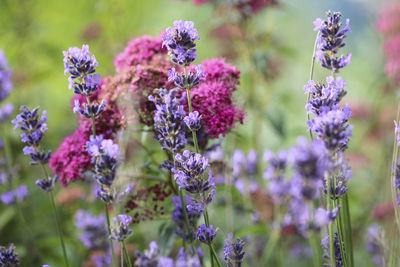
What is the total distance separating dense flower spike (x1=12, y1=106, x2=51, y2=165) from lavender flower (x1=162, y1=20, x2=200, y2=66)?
322 millimetres

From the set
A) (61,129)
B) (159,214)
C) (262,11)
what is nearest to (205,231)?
(159,214)

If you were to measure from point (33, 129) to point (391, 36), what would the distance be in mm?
1933

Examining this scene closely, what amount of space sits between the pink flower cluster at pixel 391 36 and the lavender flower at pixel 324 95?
1.16 meters

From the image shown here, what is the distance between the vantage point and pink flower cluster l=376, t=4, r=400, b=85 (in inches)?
68.1

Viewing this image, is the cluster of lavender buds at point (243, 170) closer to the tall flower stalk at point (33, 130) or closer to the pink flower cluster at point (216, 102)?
the pink flower cluster at point (216, 102)

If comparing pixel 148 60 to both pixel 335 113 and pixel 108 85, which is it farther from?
pixel 335 113

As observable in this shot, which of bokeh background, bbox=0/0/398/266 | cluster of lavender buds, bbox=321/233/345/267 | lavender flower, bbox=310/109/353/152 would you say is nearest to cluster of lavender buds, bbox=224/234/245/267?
cluster of lavender buds, bbox=321/233/345/267

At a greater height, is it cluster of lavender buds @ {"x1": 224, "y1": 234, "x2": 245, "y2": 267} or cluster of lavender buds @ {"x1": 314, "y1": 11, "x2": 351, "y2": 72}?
cluster of lavender buds @ {"x1": 314, "y1": 11, "x2": 351, "y2": 72}

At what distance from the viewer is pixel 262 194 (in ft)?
5.07

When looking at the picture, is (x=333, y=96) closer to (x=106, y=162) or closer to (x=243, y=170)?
(x=106, y=162)

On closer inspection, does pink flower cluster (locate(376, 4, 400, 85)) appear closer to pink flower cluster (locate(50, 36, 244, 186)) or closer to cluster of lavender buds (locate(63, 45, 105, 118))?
pink flower cluster (locate(50, 36, 244, 186))

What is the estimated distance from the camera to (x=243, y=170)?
1.53m

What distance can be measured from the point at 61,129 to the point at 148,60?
1654 mm

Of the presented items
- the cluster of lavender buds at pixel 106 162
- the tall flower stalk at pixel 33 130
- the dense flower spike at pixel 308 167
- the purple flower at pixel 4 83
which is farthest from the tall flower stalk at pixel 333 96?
the purple flower at pixel 4 83
